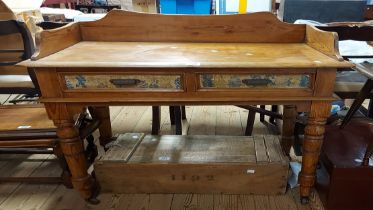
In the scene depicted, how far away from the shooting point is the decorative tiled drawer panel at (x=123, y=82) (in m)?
1.04

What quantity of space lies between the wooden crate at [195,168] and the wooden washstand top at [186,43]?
19.7 inches

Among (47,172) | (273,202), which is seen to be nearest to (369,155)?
(273,202)

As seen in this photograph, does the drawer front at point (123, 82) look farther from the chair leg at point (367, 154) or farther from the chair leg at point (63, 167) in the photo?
the chair leg at point (367, 154)

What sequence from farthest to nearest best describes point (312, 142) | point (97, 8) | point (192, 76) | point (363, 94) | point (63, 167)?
point (97, 8), point (63, 167), point (363, 94), point (312, 142), point (192, 76)

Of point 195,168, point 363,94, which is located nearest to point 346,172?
point 363,94

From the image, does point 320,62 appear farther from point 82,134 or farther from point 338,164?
point 82,134

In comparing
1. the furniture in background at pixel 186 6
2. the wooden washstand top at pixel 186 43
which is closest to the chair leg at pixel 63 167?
the wooden washstand top at pixel 186 43

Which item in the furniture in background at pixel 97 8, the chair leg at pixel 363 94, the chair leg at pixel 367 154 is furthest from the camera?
the furniture in background at pixel 97 8

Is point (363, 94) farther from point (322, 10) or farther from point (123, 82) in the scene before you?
point (322, 10)

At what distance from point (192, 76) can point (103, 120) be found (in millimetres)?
872

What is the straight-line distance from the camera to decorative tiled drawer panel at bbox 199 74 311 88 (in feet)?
3.33

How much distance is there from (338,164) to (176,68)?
78 centimetres

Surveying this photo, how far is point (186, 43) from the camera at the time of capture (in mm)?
1337

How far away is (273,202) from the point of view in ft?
4.40
